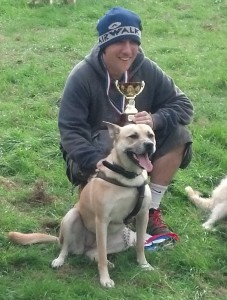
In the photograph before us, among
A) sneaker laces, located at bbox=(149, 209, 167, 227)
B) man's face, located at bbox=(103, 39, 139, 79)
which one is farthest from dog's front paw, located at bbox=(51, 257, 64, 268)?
man's face, located at bbox=(103, 39, 139, 79)

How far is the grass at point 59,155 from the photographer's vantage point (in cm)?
460

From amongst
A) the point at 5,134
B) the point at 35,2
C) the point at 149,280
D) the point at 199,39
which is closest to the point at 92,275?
the point at 149,280

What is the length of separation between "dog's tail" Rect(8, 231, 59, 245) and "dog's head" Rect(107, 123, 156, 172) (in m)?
A: 0.91

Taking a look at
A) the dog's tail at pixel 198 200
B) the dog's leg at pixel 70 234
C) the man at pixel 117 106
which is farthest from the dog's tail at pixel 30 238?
the dog's tail at pixel 198 200

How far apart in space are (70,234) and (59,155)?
2.06 metres

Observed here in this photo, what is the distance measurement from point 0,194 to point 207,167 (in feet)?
6.83

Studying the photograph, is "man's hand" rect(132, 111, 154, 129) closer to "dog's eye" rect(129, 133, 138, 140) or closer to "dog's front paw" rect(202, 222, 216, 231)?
"dog's eye" rect(129, 133, 138, 140)

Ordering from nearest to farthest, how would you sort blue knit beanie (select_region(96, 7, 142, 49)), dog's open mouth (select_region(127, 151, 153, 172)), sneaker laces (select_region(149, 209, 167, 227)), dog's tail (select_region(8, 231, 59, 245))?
dog's open mouth (select_region(127, 151, 153, 172)) → blue knit beanie (select_region(96, 7, 142, 49)) → dog's tail (select_region(8, 231, 59, 245)) → sneaker laces (select_region(149, 209, 167, 227))

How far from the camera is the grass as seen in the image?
15.1 feet

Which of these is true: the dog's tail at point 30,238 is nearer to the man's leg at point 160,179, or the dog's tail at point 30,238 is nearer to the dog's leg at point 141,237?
the dog's leg at point 141,237

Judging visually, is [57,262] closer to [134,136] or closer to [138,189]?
[138,189]

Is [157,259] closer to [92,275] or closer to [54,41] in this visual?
[92,275]

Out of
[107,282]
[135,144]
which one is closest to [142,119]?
[135,144]

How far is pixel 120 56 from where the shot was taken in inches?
192
